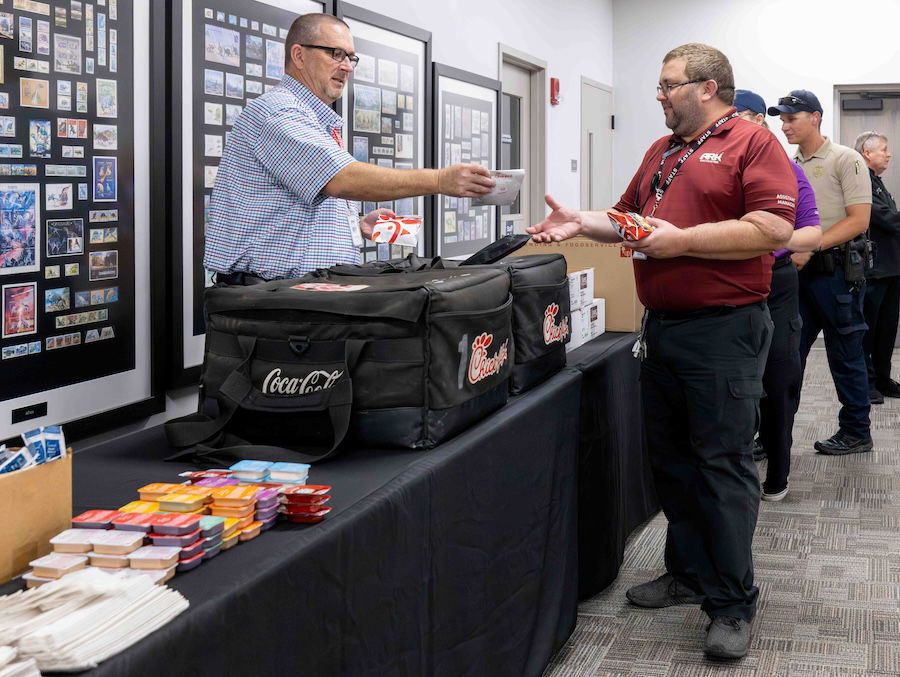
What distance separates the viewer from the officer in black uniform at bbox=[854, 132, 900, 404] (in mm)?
5363

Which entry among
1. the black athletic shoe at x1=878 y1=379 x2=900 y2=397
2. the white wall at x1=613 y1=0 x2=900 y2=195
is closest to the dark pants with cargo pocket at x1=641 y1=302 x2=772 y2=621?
the black athletic shoe at x1=878 y1=379 x2=900 y2=397

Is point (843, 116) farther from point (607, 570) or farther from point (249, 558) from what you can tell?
point (249, 558)

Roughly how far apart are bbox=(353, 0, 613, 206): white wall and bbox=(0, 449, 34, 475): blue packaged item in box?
107 inches

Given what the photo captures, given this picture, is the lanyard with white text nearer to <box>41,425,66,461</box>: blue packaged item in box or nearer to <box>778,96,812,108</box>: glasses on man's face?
<box>41,425,66,461</box>: blue packaged item in box

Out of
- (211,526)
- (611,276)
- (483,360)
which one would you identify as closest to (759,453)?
(611,276)

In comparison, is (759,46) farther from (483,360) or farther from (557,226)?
(483,360)

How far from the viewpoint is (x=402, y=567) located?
151 cm

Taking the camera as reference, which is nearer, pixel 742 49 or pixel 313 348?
pixel 313 348

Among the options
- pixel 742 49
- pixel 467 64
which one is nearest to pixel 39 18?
pixel 467 64

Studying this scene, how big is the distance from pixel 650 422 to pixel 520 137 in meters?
3.55

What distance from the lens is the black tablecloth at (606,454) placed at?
2627 mm

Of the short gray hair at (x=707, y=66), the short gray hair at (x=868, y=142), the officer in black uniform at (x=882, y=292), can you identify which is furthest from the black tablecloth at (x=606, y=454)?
the short gray hair at (x=868, y=142)

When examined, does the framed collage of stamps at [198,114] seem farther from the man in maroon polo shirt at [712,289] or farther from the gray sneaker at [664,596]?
the gray sneaker at [664,596]

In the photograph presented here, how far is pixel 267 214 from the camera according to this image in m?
2.09
